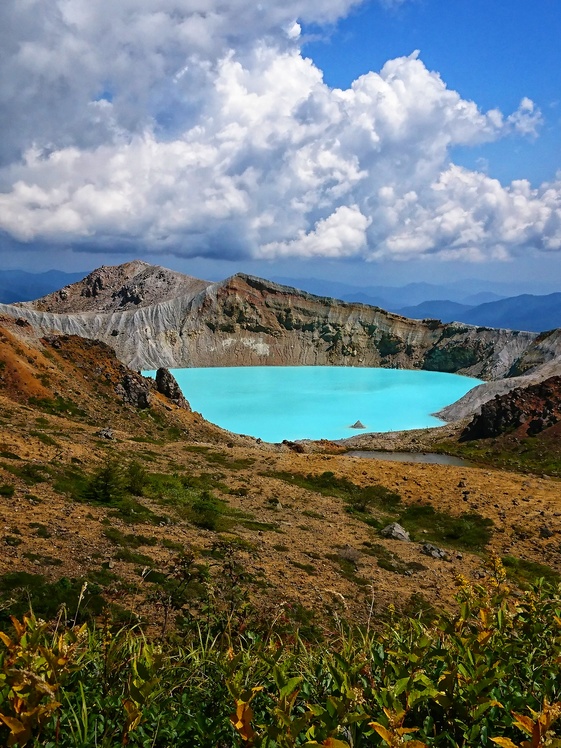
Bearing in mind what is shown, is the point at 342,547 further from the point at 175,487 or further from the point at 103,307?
the point at 103,307

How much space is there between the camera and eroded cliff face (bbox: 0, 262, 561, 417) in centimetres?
11431

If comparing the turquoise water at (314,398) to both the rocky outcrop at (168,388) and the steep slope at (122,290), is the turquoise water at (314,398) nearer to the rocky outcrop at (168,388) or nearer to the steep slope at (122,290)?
the rocky outcrop at (168,388)

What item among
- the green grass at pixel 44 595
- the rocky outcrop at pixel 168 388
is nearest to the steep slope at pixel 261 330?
the rocky outcrop at pixel 168 388

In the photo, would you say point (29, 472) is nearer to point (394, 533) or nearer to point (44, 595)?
point (44, 595)

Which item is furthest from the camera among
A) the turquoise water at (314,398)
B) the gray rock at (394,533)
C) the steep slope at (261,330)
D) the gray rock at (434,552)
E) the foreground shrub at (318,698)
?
the steep slope at (261,330)

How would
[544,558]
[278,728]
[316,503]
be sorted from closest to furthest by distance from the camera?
[278,728] < [544,558] < [316,503]

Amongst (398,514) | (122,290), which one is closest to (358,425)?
(398,514)

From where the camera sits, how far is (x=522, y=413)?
50469 millimetres

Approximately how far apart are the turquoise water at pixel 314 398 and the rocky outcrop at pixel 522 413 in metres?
12.9

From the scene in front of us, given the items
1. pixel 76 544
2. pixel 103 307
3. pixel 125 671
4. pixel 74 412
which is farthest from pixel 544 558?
pixel 103 307

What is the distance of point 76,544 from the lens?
11.5 m

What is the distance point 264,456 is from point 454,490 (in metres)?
10.3

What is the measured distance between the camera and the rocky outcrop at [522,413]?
160 feet

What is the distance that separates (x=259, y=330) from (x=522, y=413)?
83291mm
